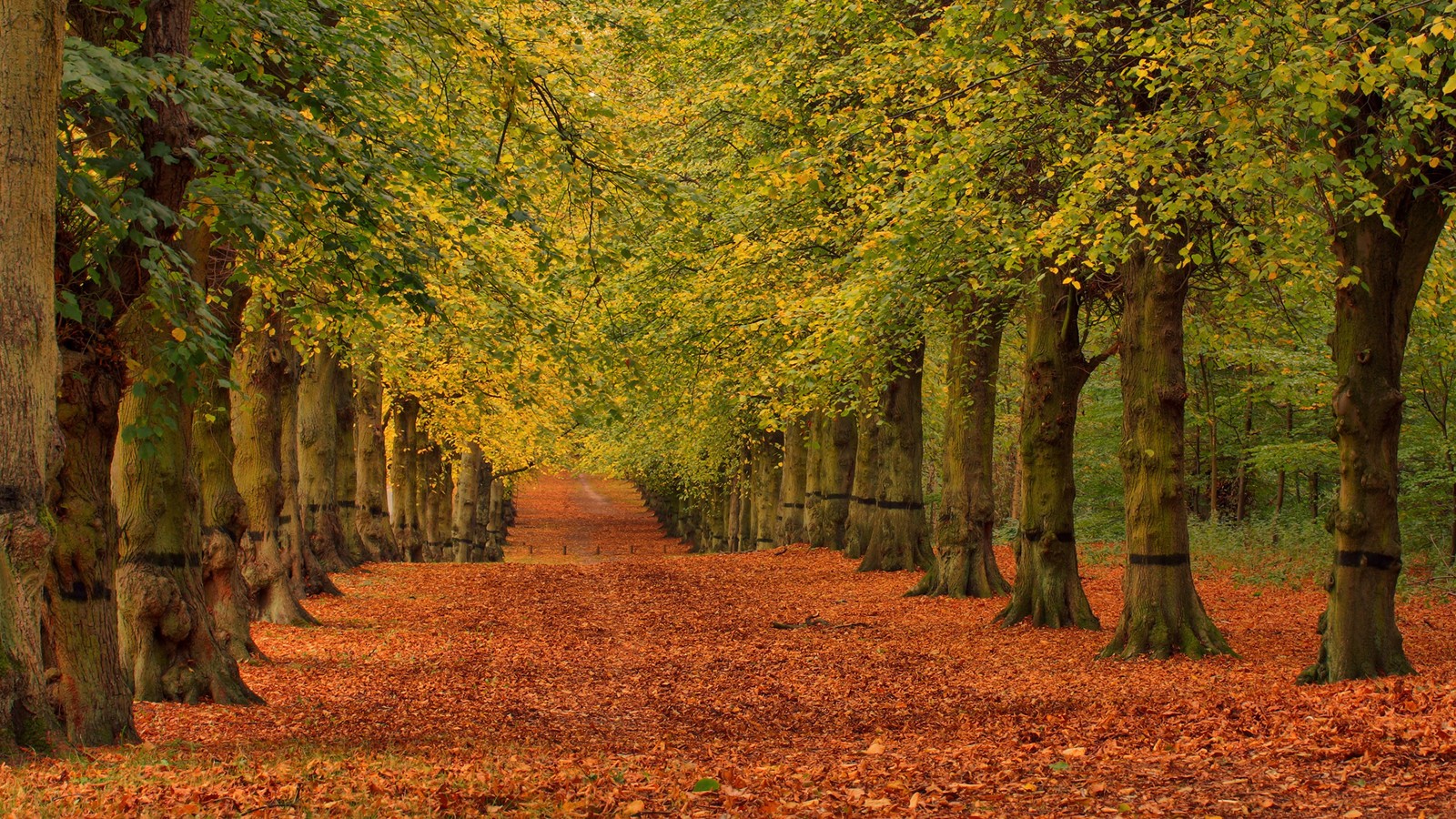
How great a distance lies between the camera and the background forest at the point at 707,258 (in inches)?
310

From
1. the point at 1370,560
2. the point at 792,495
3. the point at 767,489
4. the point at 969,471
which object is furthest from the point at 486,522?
the point at 1370,560

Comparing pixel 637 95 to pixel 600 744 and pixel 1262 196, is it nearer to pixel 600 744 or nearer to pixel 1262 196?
pixel 1262 196

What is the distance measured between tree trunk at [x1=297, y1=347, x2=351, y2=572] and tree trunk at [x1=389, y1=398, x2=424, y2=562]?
733cm

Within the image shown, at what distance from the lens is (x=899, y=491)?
25.0 metres

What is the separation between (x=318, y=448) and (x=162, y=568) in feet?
42.1

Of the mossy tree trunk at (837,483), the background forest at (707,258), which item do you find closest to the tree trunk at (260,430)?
the background forest at (707,258)

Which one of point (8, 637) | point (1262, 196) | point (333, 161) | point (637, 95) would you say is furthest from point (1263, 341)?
point (8, 637)

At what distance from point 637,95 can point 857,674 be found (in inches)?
697

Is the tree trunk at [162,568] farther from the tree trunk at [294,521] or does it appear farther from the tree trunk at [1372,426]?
the tree trunk at [1372,426]

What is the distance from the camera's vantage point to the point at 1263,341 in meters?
22.1

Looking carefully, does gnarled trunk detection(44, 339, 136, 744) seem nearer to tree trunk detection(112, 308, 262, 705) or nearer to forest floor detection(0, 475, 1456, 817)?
forest floor detection(0, 475, 1456, 817)

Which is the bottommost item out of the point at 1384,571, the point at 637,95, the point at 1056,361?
the point at 1384,571

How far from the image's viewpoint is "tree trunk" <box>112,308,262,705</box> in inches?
409

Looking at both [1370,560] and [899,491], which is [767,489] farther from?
[1370,560]
